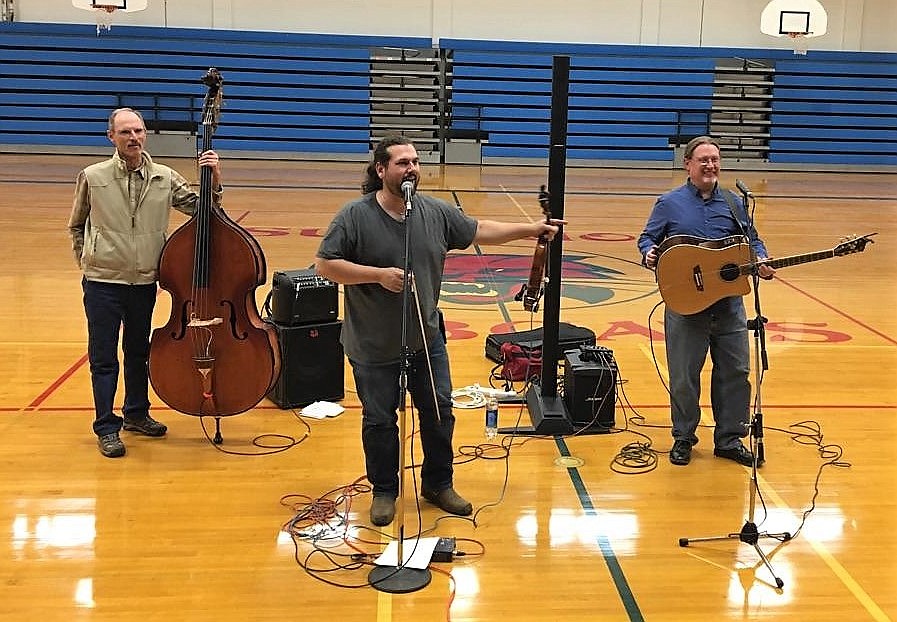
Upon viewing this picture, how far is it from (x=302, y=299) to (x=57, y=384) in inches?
74.1

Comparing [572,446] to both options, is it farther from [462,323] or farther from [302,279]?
[462,323]

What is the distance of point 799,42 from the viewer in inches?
798

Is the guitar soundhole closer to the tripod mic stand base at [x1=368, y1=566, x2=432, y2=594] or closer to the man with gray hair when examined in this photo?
the tripod mic stand base at [x1=368, y1=566, x2=432, y2=594]

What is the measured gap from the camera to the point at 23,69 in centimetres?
2028

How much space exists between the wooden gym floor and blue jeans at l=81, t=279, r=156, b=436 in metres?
0.30

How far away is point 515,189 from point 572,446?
11.8m

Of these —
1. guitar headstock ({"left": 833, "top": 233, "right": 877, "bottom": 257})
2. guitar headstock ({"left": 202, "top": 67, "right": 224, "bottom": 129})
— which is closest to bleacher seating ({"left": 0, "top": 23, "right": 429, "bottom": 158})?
guitar headstock ({"left": 202, "top": 67, "right": 224, "bottom": 129})

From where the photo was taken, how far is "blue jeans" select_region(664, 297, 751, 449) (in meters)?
5.57

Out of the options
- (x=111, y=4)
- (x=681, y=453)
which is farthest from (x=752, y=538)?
(x=111, y=4)

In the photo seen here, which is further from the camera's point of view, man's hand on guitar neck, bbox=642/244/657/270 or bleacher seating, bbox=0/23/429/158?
bleacher seating, bbox=0/23/429/158

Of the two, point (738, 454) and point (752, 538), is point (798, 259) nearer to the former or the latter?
point (738, 454)

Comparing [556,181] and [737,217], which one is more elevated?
[556,181]

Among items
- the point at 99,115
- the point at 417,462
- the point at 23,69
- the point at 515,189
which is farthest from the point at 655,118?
the point at 417,462

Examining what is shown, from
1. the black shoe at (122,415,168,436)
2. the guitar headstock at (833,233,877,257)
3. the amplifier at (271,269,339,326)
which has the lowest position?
the black shoe at (122,415,168,436)
